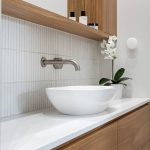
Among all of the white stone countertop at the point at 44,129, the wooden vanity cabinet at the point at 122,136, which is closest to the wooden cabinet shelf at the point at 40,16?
the white stone countertop at the point at 44,129

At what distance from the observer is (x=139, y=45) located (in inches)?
82.4

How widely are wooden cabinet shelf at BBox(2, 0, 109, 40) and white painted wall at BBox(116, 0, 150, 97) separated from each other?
0.47m

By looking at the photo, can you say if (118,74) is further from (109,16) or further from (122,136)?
(122,136)

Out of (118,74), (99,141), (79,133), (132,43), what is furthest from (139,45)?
(79,133)

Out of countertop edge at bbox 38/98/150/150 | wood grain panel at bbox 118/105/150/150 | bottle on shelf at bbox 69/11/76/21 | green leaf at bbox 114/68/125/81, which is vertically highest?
bottle on shelf at bbox 69/11/76/21

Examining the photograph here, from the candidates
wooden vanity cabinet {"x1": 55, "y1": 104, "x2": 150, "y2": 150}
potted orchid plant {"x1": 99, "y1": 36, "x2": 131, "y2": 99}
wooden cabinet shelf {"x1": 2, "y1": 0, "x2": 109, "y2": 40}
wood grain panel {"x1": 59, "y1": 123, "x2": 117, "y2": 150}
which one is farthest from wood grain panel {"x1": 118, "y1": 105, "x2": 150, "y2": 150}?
wooden cabinet shelf {"x1": 2, "y1": 0, "x2": 109, "y2": 40}

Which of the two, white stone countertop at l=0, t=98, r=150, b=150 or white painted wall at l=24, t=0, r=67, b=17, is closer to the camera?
white stone countertop at l=0, t=98, r=150, b=150

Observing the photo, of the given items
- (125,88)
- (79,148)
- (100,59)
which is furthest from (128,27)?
(79,148)

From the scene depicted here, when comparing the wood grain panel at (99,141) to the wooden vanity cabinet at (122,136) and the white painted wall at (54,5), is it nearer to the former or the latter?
the wooden vanity cabinet at (122,136)

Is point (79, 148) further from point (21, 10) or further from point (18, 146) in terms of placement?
point (21, 10)

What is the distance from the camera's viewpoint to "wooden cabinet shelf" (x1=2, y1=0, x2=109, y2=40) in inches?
42.2

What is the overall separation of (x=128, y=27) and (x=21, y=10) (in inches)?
47.6

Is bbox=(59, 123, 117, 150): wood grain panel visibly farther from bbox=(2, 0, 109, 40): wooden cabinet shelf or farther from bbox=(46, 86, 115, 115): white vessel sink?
bbox=(2, 0, 109, 40): wooden cabinet shelf

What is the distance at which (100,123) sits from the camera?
109 centimetres
